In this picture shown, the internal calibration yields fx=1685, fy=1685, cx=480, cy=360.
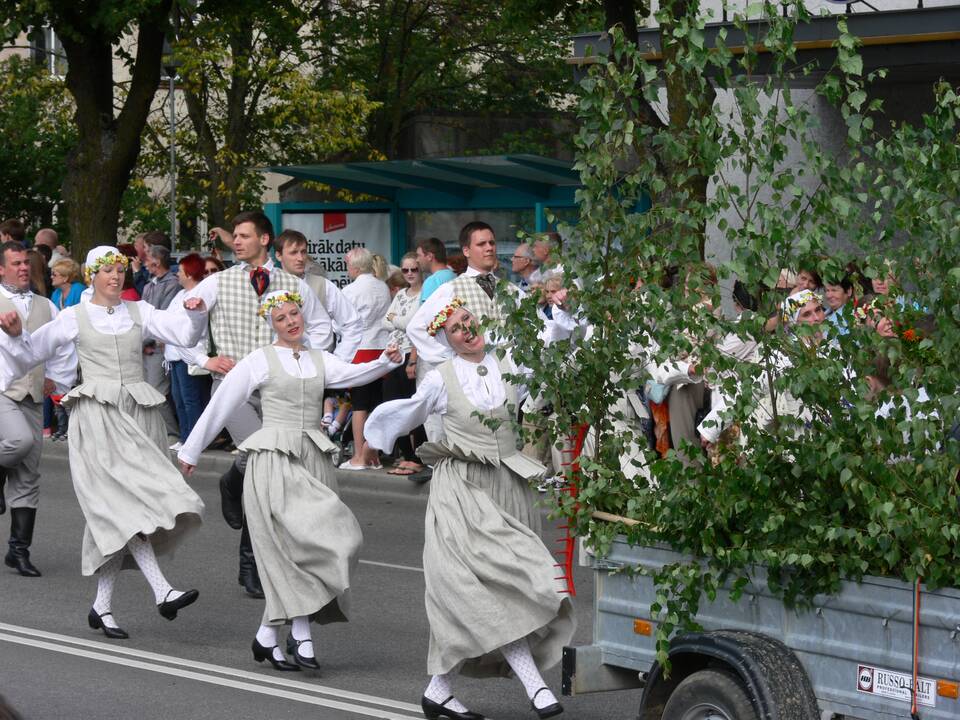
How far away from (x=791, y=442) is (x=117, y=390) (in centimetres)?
461

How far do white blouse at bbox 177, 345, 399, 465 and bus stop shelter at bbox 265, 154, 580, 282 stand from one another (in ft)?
29.0

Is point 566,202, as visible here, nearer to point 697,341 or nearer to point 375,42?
point 697,341

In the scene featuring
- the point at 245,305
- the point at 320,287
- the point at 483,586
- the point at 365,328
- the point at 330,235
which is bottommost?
the point at 483,586

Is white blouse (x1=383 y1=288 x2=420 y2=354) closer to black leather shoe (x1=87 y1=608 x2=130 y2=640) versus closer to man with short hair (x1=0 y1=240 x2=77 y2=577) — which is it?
man with short hair (x1=0 y1=240 x2=77 y2=577)

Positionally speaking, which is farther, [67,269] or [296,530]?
[67,269]

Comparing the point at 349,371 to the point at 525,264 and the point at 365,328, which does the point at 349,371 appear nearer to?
the point at 525,264

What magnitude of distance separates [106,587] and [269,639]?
1.15m

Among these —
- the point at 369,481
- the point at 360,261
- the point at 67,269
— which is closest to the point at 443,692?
the point at 369,481

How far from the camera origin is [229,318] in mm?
9594

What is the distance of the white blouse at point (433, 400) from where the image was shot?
694 cm

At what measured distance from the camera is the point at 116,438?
8664 mm

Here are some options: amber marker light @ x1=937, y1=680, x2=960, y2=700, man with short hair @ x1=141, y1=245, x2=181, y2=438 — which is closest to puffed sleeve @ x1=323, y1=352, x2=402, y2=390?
amber marker light @ x1=937, y1=680, x2=960, y2=700

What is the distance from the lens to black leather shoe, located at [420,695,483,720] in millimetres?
6551

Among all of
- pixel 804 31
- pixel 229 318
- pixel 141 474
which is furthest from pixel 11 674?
pixel 804 31
